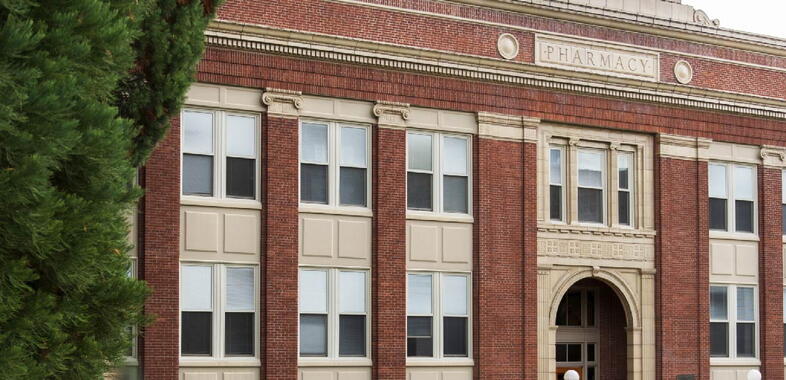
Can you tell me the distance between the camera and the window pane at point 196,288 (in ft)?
87.5

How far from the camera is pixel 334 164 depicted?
28.4 m

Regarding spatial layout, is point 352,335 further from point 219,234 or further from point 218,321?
point 219,234

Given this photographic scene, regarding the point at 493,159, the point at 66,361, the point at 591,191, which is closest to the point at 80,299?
the point at 66,361

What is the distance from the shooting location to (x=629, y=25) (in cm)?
3225

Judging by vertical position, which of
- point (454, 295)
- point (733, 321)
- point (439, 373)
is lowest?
point (439, 373)

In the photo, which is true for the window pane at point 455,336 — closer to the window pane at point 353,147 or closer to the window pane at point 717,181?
the window pane at point 353,147

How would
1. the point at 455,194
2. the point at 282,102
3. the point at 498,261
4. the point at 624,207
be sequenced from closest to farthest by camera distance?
the point at 282,102 → the point at 455,194 → the point at 498,261 → the point at 624,207

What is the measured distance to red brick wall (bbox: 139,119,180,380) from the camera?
85.4 feet

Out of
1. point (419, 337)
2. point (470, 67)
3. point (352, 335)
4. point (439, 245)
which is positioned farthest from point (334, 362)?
point (470, 67)

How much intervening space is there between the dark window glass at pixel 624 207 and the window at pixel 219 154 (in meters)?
9.09

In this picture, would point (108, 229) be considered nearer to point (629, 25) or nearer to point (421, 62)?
point (421, 62)

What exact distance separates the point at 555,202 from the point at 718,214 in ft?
15.2

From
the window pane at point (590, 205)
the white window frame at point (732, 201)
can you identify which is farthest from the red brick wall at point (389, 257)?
the white window frame at point (732, 201)

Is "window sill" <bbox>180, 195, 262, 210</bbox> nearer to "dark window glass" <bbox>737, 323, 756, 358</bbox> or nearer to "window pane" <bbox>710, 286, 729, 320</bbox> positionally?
"window pane" <bbox>710, 286, 729, 320</bbox>
